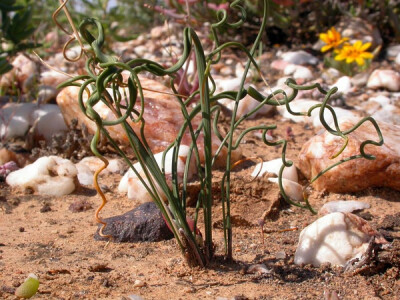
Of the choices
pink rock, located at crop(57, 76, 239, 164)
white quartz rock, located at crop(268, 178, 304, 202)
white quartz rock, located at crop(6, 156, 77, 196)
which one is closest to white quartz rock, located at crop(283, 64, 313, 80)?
pink rock, located at crop(57, 76, 239, 164)

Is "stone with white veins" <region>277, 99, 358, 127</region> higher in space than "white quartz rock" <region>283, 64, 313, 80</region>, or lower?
lower

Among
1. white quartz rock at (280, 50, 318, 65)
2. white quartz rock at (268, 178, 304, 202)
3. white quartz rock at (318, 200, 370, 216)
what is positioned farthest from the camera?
white quartz rock at (280, 50, 318, 65)

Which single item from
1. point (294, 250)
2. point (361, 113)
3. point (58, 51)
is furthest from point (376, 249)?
point (58, 51)

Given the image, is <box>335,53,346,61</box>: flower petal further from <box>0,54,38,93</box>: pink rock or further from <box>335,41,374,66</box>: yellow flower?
<box>0,54,38,93</box>: pink rock

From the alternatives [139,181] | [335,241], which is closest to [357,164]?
[335,241]

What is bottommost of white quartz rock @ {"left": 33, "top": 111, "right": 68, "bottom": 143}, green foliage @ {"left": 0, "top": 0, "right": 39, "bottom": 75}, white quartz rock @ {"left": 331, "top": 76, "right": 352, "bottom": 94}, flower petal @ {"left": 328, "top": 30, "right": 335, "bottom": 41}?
white quartz rock @ {"left": 331, "top": 76, "right": 352, "bottom": 94}

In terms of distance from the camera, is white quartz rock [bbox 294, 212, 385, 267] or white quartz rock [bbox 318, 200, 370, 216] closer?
white quartz rock [bbox 294, 212, 385, 267]

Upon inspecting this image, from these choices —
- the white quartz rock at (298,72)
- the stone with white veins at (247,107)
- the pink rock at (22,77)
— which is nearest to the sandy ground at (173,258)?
the stone with white veins at (247,107)
